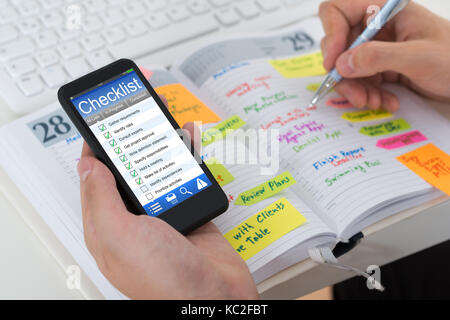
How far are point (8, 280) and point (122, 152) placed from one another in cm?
17

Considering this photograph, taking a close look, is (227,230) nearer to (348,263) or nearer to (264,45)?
(348,263)

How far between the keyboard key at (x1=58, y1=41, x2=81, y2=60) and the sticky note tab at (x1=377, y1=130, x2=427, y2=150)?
43 centimetres

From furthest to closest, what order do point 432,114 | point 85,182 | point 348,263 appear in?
point 432,114 < point 348,263 < point 85,182

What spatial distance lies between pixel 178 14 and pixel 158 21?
36 millimetres

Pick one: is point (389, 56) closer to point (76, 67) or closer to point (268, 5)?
point (268, 5)

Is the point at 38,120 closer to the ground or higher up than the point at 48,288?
higher up

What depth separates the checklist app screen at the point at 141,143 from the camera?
504mm

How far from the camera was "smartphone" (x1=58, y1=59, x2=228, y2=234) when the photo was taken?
500mm

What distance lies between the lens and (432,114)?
69 cm

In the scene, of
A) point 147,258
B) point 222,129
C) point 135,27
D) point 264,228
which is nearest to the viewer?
point 147,258

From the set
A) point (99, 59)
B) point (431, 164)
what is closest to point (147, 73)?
point (99, 59)

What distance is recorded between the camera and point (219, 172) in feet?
1.92

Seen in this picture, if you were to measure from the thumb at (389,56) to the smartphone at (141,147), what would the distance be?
27 centimetres
